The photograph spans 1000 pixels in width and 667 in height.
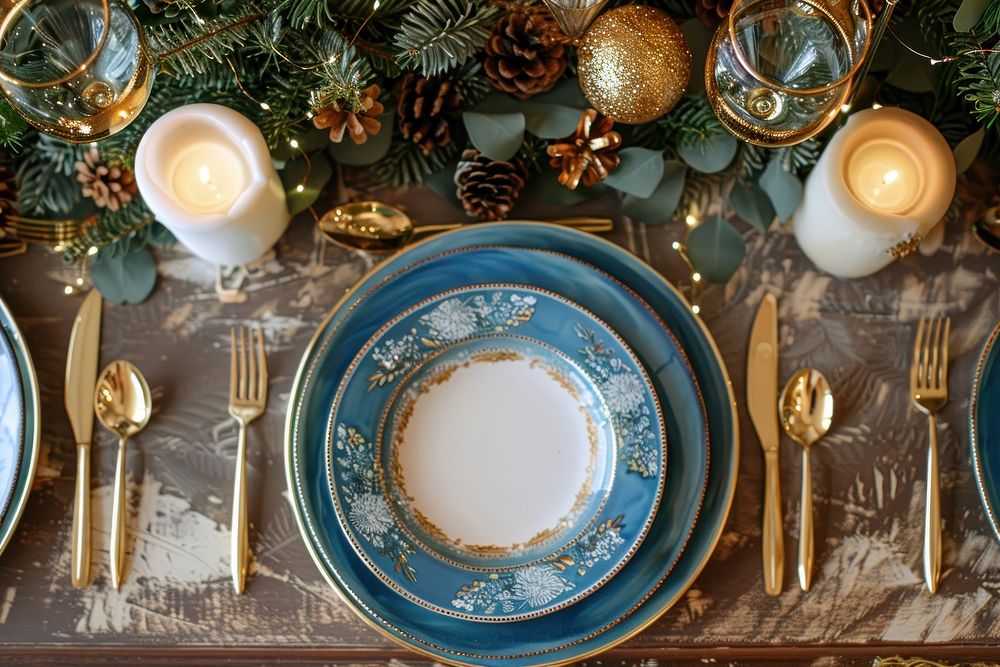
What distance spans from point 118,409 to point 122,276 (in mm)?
144

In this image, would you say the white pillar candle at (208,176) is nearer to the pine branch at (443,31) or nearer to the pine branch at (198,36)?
the pine branch at (198,36)

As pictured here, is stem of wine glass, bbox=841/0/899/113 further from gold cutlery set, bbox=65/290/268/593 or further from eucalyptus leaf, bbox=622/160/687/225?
gold cutlery set, bbox=65/290/268/593

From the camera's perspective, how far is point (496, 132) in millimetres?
743

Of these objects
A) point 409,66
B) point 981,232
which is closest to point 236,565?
point 409,66

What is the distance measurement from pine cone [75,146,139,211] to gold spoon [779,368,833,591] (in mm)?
720

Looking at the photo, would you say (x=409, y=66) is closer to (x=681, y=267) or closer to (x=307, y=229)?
(x=307, y=229)

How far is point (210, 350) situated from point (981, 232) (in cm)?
84

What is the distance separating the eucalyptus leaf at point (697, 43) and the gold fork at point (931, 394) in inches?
13.9

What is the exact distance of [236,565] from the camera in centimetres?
77

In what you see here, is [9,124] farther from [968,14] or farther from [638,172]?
[968,14]

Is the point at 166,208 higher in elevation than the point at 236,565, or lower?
higher

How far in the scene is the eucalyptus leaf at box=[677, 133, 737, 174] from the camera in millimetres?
760

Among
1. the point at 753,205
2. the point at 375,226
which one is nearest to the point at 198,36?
the point at 375,226

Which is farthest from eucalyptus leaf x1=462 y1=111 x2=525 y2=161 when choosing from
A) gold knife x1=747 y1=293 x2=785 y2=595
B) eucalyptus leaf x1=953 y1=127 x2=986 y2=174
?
eucalyptus leaf x1=953 y1=127 x2=986 y2=174
